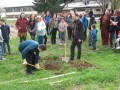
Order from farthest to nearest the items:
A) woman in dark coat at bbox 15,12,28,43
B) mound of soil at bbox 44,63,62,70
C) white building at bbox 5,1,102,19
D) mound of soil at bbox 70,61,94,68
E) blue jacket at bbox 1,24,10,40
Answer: white building at bbox 5,1,102,19 → woman in dark coat at bbox 15,12,28,43 → blue jacket at bbox 1,24,10,40 → mound of soil at bbox 44,63,62,70 → mound of soil at bbox 70,61,94,68

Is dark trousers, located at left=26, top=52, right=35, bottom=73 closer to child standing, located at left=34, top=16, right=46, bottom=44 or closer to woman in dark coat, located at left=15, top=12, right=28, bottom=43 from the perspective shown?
child standing, located at left=34, top=16, right=46, bottom=44

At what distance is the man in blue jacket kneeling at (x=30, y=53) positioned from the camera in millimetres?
10938

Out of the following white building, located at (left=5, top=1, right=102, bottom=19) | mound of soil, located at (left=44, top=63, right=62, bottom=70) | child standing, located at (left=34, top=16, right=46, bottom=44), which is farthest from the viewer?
white building, located at (left=5, top=1, right=102, bottom=19)

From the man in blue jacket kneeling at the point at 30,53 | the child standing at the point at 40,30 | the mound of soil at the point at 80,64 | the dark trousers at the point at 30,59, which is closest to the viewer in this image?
the man in blue jacket kneeling at the point at 30,53

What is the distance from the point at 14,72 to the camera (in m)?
11.8

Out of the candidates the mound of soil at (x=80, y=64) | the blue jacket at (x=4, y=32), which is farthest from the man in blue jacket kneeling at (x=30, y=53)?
the blue jacket at (x=4, y=32)

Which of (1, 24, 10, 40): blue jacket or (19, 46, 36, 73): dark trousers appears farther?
(1, 24, 10, 40): blue jacket

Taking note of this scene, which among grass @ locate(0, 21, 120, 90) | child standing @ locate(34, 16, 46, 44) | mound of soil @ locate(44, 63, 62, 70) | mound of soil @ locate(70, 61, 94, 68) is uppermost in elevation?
child standing @ locate(34, 16, 46, 44)

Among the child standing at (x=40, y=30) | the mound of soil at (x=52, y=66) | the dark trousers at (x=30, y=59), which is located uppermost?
the child standing at (x=40, y=30)

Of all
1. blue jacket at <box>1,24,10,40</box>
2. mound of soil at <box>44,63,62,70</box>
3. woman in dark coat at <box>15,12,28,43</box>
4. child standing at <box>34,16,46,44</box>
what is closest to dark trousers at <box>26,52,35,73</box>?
mound of soil at <box>44,63,62,70</box>

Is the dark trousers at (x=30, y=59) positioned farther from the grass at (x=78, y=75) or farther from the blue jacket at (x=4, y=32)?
the blue jacket at (x=4, y=32)

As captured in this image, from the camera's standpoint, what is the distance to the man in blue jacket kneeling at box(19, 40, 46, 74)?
1094 centimetres

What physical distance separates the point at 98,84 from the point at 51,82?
1426mm

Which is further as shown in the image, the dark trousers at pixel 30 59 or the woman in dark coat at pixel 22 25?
the woman in dark coat at pixel 22 25
